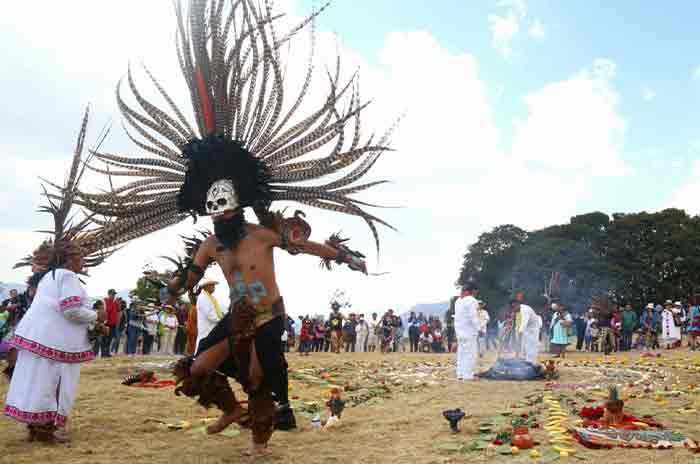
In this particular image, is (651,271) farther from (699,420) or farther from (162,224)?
(162,224)

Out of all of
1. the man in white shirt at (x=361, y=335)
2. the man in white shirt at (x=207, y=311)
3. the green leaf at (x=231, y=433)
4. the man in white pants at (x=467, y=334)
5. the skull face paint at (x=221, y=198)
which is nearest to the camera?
the skull face paint at (x=221, y=198)

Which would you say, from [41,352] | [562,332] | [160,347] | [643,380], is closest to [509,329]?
[643,380]

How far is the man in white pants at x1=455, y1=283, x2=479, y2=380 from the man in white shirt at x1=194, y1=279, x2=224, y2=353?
18.2ft

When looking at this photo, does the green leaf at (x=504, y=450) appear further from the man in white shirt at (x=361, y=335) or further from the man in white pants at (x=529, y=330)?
the man in white shirt at (x=361, y=335)

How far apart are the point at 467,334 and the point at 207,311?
19.0ft

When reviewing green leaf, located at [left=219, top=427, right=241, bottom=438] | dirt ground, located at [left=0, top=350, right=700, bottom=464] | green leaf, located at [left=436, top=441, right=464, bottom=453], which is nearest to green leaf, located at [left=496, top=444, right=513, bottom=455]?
dirt ground, located at [left=0, top=350, right=700, bottom=464]

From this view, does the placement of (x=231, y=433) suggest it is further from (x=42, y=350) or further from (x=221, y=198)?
(x=221, y=198)

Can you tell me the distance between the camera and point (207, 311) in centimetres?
1016

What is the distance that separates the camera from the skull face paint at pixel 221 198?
19.5 feet

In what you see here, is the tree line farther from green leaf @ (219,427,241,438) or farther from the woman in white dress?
the woman in white dress

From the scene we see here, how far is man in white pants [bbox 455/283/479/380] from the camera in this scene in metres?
13.1

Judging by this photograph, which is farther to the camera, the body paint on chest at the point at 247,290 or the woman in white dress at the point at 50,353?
the woman in white dress at the point at 50,353

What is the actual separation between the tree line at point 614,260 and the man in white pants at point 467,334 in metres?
29.9

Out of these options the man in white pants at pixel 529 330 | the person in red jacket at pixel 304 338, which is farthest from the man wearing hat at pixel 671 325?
the person in red jacket at pixel 304 338
